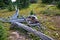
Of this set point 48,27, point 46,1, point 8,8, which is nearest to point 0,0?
point 8,8

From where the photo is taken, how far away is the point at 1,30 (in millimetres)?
7090

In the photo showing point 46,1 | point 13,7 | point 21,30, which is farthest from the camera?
point 46,1

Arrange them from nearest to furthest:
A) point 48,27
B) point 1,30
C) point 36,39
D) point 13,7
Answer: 1. point 1,30
2. point 36,39
3. point 48,27
4. point 13,7

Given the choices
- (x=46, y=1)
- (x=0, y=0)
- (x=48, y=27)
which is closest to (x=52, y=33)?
(x=48, y=27)

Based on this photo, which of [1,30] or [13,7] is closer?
[1,30]

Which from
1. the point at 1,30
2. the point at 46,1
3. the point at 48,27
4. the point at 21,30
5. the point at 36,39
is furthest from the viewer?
the point at 46,1

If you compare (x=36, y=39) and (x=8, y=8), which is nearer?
(x=36, y=39)

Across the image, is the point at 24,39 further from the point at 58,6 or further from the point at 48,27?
the point at 58,6

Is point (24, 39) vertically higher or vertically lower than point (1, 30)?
lower

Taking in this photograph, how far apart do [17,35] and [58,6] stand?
379 inches

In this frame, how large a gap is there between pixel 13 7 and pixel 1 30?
30.2ft

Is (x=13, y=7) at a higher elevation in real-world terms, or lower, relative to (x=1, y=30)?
lower

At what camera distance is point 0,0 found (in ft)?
54.9

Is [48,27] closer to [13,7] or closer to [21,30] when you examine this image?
[21,30]
